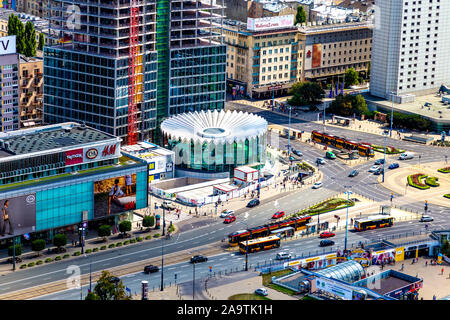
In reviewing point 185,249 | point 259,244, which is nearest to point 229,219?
point 259,244

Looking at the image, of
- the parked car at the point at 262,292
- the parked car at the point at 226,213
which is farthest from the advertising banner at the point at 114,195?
the parked car at the point at 262,292

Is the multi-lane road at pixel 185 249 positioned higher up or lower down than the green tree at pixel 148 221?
lower down

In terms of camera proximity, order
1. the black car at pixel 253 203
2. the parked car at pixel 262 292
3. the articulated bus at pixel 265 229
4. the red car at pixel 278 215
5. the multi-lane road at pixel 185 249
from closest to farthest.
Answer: the parked car at pixel 262 292
the multi-lane road at pixel 185 249
the articulated bus at pixel 265 229
the red car at pixel 278 215
the black car at pixel 253 203

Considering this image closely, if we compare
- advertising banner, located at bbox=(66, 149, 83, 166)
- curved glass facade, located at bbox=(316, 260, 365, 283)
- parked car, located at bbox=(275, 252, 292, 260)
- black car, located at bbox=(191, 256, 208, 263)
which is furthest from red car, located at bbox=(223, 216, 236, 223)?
curved glass facade, located at bbox=(316, 260, 365, 283)

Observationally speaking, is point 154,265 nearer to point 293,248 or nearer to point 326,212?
point 293,248

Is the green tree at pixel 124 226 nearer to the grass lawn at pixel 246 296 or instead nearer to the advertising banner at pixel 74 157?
the advertising banner at pixel 74 157
